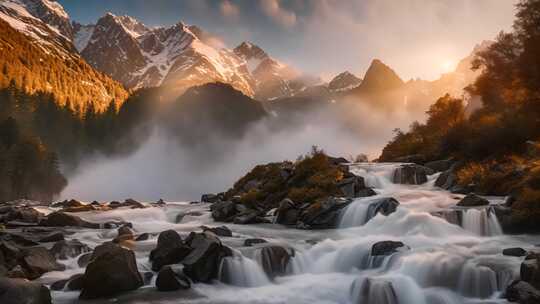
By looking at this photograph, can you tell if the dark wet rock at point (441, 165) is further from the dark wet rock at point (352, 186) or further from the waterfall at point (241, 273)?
the waterfall at point (241, 273)

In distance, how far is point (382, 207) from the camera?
2658cm

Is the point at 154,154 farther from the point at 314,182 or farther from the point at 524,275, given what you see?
the point at 524,275

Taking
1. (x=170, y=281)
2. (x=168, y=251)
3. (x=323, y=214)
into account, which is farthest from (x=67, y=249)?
(x=323, y=214)

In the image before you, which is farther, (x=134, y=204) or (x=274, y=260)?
(x=134, y=204)

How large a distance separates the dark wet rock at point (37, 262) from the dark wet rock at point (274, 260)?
8.33 m

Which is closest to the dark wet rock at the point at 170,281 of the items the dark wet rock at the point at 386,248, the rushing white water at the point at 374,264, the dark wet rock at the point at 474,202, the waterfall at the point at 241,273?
the rushing white water at the point at 374,264

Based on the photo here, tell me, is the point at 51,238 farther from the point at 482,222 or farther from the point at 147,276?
the point at 482,222

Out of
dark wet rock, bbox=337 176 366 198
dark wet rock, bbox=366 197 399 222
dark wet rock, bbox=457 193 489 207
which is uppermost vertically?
dark wet rock, bbox=337 176 366 198

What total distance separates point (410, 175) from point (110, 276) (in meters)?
31.1

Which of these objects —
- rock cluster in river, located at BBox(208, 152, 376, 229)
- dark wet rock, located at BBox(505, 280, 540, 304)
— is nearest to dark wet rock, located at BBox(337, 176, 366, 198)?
rock cluster in river, located at BBox(208, 152, 376, 229)

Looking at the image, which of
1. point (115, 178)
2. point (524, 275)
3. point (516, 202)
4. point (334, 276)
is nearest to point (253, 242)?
point (334, 276)

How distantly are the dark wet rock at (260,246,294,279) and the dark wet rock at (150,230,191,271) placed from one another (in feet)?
10.5

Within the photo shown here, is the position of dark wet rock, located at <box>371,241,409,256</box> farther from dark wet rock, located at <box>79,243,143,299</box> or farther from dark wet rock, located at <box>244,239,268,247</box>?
dark wet rock, located at <box>79,243,143,299</box>

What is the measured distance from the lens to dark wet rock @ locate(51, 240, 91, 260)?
19.4 metres
